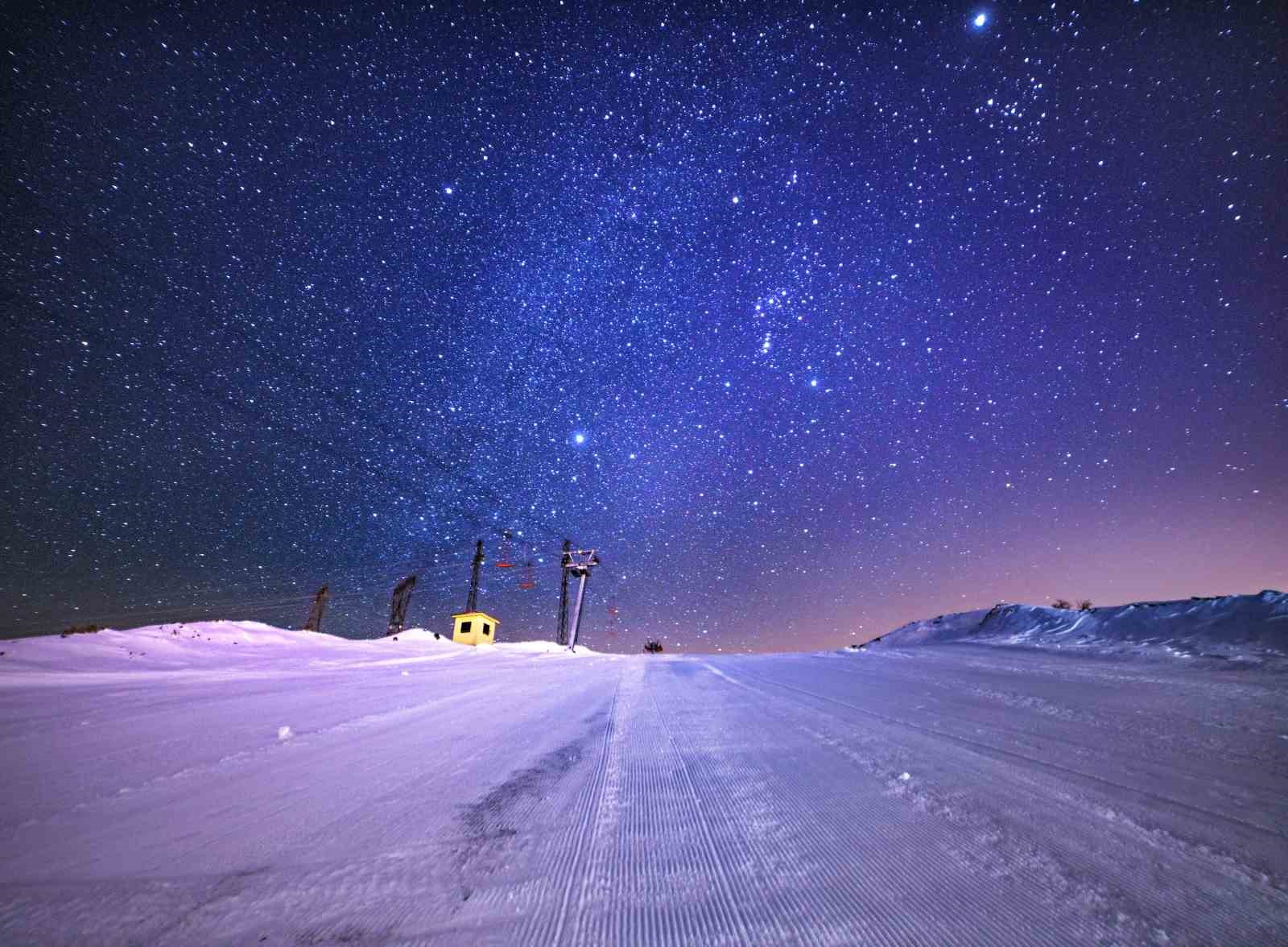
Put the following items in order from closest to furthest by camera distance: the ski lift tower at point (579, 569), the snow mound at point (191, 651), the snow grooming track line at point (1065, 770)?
the snow grooming track line at point (1065, 770)
the snow mound at point (191, 651)
the ski lift tower at point (579, 569)

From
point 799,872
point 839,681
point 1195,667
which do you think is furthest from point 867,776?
point 1195,667

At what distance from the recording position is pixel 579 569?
93.6ft

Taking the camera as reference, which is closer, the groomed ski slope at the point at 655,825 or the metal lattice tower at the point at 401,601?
the groomed ski slope at the point at 655,825

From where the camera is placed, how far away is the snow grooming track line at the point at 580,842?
2.99ft

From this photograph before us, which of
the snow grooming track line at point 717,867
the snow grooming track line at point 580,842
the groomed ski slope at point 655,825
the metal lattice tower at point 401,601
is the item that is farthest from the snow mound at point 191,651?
the metal lattice tower at point 401,601

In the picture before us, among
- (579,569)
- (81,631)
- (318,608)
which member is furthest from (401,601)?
(81,631)

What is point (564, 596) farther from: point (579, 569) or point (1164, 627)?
point (1164, 627)

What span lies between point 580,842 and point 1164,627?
987 cm

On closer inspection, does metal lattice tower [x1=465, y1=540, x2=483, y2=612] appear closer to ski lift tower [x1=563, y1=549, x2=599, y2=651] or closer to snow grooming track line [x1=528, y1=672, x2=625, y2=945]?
ski lift tower [x1=563, y1=549, x2=599, y2=651]

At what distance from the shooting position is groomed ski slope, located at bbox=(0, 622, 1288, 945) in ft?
3.10

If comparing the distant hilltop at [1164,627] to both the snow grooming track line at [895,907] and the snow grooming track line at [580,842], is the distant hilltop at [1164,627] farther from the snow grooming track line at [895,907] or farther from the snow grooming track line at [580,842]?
the snow grooming track line at [580,842]

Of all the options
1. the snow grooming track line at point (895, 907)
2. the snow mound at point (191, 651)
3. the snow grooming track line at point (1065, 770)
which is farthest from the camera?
the snow mound at point (191, 651)

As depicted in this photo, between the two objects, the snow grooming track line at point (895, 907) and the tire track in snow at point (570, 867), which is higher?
the snow grooming track line at point (895, 907)

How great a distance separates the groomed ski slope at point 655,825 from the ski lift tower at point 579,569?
75.0 feet
